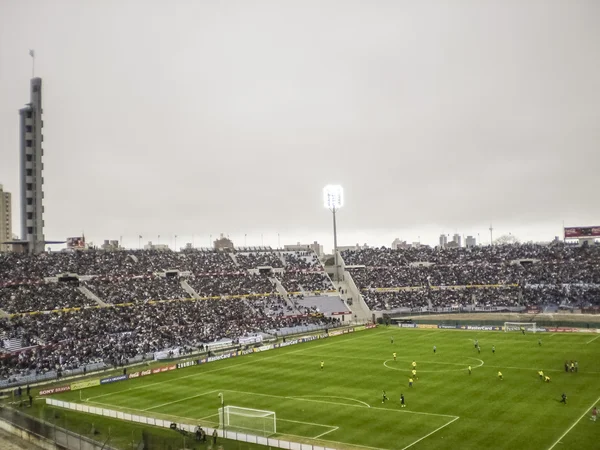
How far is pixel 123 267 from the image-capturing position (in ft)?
296

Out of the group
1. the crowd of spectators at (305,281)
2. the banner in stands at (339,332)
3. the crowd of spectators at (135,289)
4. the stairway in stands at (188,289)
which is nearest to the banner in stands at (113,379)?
the crowd of spectators at (135,289)

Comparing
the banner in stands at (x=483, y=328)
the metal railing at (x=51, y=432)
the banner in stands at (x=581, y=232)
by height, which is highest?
the banner in stands at (x=581, y=232)

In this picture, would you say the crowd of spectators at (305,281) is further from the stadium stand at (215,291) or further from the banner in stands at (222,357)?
the banner in stands at (222,357)

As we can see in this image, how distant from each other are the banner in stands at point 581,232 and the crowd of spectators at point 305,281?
51610 millimetres

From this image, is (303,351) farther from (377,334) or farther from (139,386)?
(139,386)

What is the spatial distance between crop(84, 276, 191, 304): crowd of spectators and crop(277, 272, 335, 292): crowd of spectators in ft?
71.5

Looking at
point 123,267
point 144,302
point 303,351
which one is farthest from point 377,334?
point 123,267

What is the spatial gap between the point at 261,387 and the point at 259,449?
55.8 feet

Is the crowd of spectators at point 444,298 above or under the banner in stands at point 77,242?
under

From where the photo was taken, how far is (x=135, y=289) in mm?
83625

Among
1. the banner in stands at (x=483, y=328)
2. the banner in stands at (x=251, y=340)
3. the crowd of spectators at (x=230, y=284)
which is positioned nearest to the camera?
the banner in stands at (x=251, y=340)

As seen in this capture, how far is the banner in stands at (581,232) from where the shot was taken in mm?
118262

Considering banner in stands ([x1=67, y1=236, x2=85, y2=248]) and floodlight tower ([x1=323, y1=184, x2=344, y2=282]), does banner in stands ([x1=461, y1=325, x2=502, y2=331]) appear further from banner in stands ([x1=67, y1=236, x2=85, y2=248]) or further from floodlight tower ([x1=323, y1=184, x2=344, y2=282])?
banner in stands ([x1=67, y1=236, x2=85, y2=248])

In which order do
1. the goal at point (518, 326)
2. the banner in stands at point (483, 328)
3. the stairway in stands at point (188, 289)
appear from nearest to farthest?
1. the goal at point (518, 326)
2. the banner in stands at point (483, 328)
3. the stairway in stands at point (188, 289)
